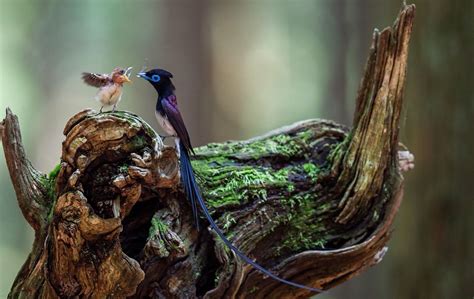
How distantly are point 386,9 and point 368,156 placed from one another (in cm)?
133

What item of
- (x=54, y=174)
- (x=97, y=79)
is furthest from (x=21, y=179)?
(x=97, y=79)

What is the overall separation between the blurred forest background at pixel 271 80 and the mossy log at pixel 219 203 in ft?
1.60

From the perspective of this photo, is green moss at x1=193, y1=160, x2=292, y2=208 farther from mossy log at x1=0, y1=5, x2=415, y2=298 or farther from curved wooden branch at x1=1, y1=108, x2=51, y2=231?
curved wooden branch at x1=1, y1=108, x2=51, y2=231

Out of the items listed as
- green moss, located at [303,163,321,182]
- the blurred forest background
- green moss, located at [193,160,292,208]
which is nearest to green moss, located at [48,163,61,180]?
green moss, located at [193,160,292,208]

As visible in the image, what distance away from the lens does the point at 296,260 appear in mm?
1956

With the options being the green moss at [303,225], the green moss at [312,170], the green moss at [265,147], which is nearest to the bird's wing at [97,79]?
the green moss at [265,147]

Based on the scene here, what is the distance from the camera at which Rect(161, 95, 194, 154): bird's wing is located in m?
1.73

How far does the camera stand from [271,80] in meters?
5.45

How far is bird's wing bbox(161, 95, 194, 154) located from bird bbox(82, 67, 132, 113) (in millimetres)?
171

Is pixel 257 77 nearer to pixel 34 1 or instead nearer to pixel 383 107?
pixel 34 1

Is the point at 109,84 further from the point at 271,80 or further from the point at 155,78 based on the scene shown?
the point at 271,80

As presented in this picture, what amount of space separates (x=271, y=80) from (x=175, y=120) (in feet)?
12.4

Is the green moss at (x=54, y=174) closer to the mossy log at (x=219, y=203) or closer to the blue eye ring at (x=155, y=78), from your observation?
the mossy log at (x=219, y=203)

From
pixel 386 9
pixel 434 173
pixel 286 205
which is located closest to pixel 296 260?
pixel 286 205
